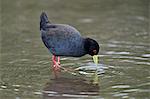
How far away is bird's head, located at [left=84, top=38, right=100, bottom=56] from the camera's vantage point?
876 centimetres

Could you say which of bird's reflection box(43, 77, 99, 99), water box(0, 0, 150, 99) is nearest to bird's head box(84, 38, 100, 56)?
water box(0, 0, 150, 99)

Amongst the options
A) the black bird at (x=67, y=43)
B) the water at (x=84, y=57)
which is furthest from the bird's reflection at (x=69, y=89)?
the black bird at (x=67, y=43)

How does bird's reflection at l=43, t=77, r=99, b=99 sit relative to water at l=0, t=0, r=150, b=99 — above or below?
below

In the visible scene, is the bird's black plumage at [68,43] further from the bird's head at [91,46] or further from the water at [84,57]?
the water at [84,57]

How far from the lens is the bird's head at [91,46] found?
345 inches

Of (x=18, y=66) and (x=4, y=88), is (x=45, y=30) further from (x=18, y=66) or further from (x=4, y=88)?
(x=4, y=88)

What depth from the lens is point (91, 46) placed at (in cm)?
880

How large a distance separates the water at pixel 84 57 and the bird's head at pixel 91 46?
0.41m

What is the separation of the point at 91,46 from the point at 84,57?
4.33 feet

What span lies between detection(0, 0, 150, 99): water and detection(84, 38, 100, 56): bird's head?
41 cm

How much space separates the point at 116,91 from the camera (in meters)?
7.75

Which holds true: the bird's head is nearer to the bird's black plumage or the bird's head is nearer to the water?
the bird's black plumage

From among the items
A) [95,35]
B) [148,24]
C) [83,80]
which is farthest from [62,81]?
[148,24]

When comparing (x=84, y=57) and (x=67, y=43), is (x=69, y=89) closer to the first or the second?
(x=67, y=43)
